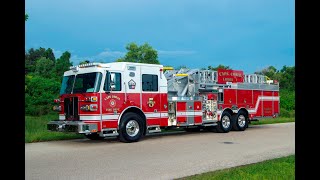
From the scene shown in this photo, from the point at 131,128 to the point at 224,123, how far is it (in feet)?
19.7

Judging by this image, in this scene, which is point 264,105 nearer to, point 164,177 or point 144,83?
point 144,83

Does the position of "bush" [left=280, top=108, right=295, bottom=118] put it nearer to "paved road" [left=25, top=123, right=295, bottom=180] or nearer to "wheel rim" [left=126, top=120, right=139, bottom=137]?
"paved road" [left=25, top=123, right=295, bottom=180]

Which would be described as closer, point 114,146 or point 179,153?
point 179,153

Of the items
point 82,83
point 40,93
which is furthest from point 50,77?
point 82,83

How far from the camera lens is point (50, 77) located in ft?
119

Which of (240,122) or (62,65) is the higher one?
(62,65)

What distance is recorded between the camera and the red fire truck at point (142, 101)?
1321 cm

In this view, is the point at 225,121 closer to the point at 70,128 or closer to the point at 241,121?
the point at 241,121

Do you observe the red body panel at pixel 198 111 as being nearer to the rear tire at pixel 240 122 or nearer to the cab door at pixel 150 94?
the cab door at pixel 150 94

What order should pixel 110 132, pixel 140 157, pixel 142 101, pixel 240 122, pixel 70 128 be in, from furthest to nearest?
pixel 240 122 → pixel 142 101 → pixel 110 132 → pixel 70 128 → pixel 140 157

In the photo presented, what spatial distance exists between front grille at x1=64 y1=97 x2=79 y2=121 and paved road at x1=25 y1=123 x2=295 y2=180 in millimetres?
965
